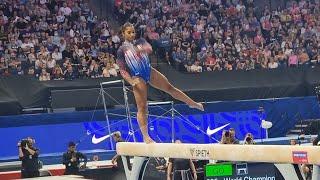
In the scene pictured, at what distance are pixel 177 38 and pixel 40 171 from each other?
7.80 metres

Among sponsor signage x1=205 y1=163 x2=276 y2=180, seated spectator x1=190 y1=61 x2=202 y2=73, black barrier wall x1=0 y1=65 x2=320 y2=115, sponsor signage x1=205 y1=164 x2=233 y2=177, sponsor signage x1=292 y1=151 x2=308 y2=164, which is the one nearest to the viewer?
sponsor signage x1=292 y1=151 x2=308 y2=164

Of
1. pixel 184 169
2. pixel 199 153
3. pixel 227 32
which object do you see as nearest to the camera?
pixel 199 153

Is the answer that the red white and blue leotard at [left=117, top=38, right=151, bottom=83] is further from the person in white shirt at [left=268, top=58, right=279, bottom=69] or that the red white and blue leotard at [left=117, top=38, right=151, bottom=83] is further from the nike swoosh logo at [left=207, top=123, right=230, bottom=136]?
the person in white shirt at [left=268, top=58, right=279, bottom=69]

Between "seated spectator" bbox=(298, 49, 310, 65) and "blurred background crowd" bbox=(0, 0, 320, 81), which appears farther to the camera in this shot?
"seated spectator" bbox=(298, 49, 310, 65)

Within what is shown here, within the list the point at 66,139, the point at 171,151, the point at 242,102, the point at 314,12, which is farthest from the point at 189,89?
the point at 171,151

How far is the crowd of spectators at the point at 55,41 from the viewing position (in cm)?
1535

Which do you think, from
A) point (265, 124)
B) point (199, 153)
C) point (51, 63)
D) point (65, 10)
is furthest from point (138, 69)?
point (65, 10)

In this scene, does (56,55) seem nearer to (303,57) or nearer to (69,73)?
(69,73)

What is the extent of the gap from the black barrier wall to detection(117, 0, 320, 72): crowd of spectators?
115 centimetres

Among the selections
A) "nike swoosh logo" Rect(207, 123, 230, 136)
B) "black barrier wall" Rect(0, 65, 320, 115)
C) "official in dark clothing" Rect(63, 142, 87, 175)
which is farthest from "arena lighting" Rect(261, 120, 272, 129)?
"official in dark clothing" Rect(63, 142, 87, 175)

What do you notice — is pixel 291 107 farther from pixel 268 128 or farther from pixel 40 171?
pixel 40 171

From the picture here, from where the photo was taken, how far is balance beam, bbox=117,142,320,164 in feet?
15.0

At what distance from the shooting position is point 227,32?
760 inches

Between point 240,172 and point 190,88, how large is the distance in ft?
24.7
